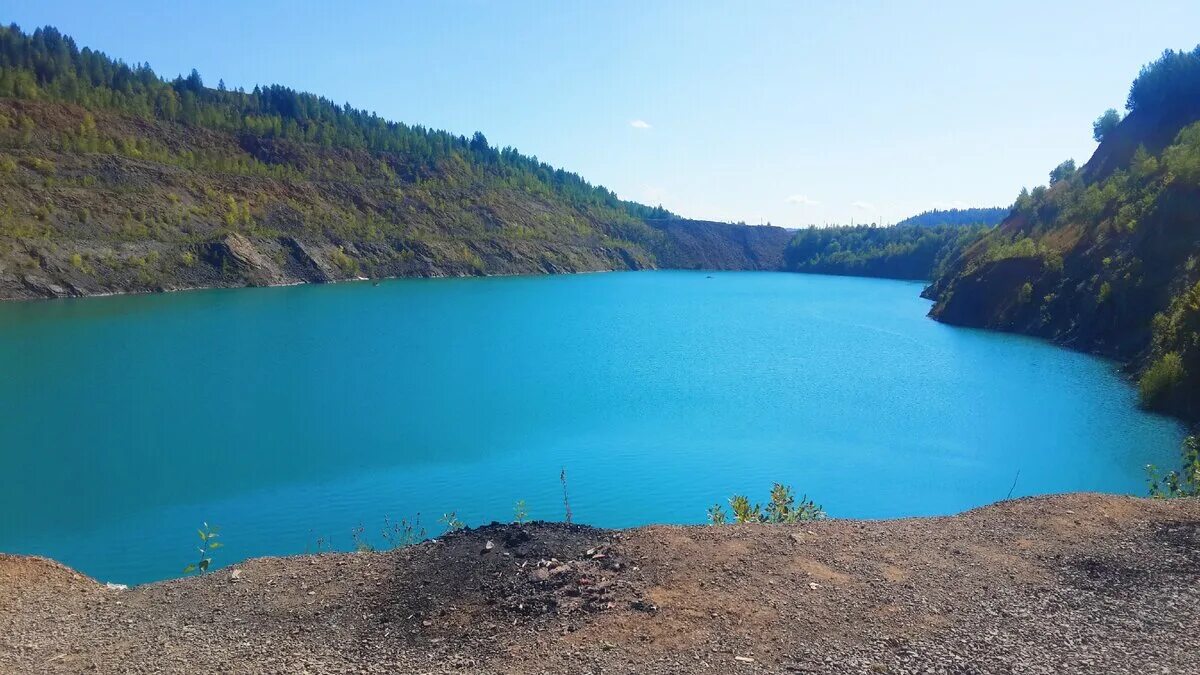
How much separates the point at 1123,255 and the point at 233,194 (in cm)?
9167

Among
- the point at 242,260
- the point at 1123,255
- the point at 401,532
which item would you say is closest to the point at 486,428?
the point at 401,532

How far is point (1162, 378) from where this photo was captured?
2906cm

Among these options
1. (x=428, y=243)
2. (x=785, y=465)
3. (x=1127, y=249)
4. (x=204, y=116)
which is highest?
(x=204, y=116)

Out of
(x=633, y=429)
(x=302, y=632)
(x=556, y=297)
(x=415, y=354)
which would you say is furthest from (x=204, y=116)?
(x=302, y=632)

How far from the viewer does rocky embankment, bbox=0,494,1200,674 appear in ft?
22.5

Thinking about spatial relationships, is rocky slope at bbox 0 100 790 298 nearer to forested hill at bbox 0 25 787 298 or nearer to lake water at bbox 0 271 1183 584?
forested hill at bbox 0 25 787 298

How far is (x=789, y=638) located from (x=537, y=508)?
11785 mm

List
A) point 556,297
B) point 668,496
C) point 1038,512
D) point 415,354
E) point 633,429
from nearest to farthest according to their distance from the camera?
point 1038,512, point 668,496, point 633,429, point 415,354, point 556,297

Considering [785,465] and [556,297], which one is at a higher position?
[556,297]

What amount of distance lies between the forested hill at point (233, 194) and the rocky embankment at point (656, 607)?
67911 mm

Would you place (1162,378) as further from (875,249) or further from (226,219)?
(875,249)

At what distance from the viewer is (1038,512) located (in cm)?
1102

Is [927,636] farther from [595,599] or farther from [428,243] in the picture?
[428,243]

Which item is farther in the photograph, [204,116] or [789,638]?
[204,116]
